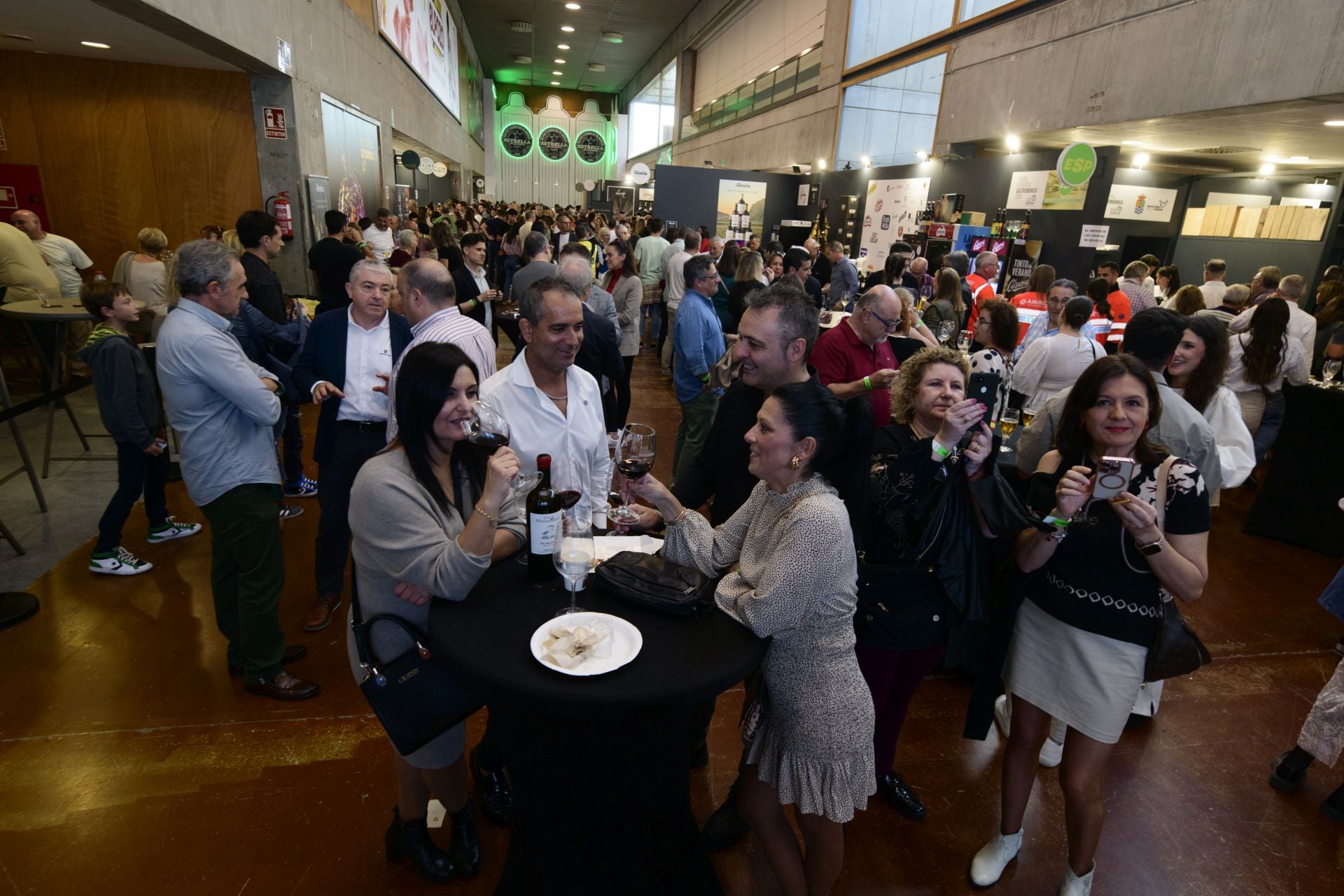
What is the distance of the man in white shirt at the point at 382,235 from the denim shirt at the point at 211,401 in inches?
260

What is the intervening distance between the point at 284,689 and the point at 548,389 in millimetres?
A: 1837

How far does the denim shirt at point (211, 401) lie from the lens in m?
2.45

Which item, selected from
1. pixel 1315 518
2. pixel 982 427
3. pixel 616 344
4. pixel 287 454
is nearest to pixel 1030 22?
pixel 1315 518

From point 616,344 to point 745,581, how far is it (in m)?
2.91

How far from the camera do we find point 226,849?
223cm

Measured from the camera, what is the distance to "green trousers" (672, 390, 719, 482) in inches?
186

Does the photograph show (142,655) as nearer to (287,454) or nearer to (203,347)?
(203,347)

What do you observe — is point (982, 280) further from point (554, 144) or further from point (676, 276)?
point (554, 144)

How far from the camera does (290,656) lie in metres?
3.15

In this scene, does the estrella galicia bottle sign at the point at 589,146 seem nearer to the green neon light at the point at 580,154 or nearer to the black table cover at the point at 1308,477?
the green neon light at the point at 580,154

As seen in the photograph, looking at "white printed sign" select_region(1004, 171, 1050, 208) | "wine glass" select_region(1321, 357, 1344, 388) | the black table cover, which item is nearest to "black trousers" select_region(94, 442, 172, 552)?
the black table cover

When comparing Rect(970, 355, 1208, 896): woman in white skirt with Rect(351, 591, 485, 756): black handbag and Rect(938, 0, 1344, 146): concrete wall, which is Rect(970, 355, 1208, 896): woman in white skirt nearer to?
Rect(351, 591, 485, 756): black handbag

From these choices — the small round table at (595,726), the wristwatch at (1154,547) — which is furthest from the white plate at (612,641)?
the wristwatch at (1154,547)

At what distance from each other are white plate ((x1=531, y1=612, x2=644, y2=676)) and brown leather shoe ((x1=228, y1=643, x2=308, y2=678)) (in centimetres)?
215
